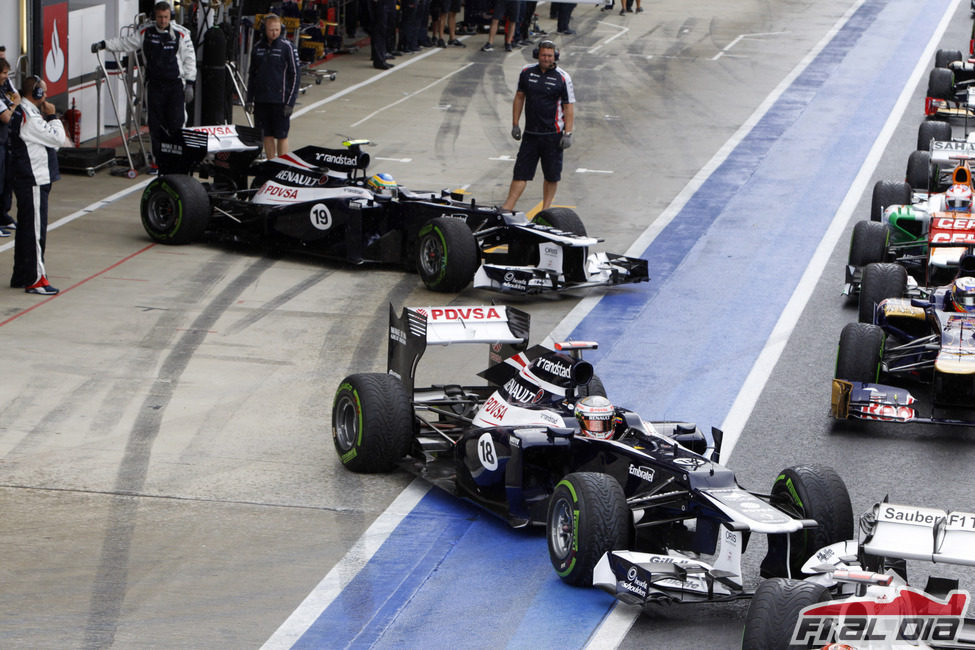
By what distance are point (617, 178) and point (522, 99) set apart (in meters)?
3.46

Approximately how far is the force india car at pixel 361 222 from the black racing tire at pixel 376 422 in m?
4.39

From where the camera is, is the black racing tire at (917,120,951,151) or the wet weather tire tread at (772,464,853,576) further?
the black racing tire at (917,120,951,151)

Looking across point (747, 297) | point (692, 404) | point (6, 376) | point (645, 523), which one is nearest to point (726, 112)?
point (747, 297)

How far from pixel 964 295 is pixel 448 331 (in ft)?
14.3

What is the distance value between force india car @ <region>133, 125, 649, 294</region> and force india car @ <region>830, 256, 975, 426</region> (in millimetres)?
2998

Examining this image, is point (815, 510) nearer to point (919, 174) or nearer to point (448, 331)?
point (448, 331)

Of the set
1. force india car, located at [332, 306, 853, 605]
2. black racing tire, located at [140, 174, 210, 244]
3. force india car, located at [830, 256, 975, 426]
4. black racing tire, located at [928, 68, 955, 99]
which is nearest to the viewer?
force india car, located at [332, 306, 853, 605]

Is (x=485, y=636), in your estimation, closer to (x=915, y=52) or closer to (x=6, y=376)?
(x=6, y=376)

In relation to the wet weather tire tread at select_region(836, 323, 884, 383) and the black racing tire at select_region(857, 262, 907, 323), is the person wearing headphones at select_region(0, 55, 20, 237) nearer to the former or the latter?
the wet weather tire tread at select_region(836, 323, 884, 383)

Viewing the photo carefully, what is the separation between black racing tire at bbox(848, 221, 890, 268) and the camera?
14477 millimetres

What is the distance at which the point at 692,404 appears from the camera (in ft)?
38.5

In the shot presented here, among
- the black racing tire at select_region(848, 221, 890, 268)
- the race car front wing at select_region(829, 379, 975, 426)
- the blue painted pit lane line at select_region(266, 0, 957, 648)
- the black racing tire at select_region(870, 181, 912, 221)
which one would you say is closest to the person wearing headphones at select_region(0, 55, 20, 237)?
the blue painted pit lane line at select_region(266, 0, 957, 648)

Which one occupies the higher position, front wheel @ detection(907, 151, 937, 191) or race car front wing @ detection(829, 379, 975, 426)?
front wheel @ detection(907, 151, 937, 191)

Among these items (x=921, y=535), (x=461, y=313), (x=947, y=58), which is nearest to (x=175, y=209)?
(x=461, y=313)
